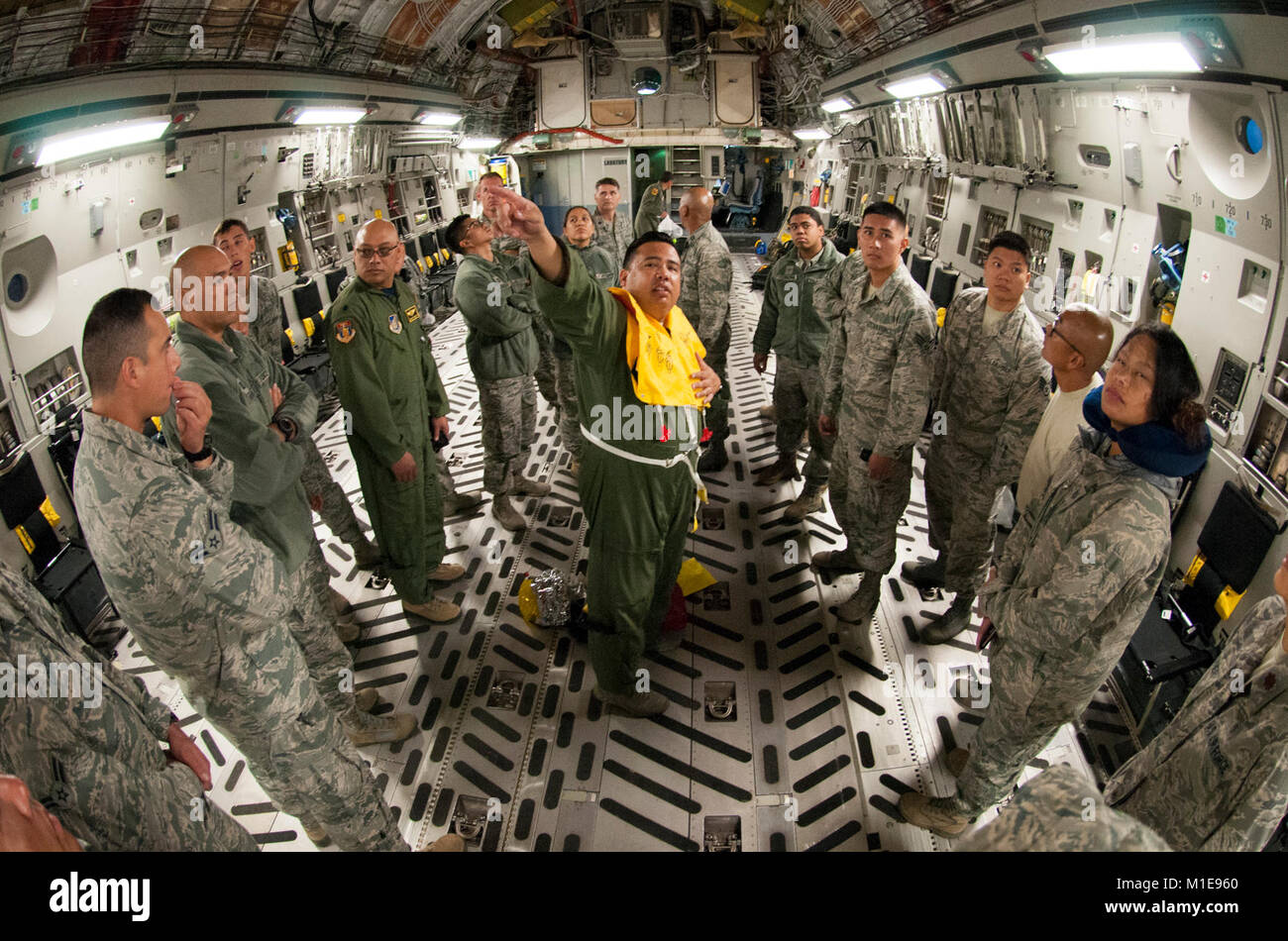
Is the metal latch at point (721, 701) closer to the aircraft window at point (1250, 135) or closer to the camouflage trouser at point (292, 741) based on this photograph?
the camouflage trouser at point (292, 741)

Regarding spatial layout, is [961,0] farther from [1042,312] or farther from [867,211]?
[1042,312]

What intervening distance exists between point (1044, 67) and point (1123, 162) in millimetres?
853

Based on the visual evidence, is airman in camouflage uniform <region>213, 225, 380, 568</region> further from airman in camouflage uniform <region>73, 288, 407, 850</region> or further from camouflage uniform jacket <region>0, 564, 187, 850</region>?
camouflage uniform jacket <region>0, 564, 187, 850</region>

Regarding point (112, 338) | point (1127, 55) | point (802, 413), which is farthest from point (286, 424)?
point (1127, 55)

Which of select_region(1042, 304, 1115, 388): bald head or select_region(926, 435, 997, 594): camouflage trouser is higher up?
select_region(1042, 304, 1115, 388): bald head

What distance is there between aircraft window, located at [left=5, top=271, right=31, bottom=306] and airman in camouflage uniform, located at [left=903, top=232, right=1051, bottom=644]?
Answer: 226 inches

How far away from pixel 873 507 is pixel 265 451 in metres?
3.38

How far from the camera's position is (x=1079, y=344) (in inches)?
119

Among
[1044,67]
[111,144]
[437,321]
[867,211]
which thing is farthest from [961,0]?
[437,321]

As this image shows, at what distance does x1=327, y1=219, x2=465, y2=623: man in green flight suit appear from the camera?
3723 mm

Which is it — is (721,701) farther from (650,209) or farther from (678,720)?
(650,209)

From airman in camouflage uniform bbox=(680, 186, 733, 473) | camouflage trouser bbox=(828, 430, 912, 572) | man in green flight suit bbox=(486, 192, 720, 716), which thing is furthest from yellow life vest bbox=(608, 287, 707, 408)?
airman in camouflage uniform bbox=(680, 186, 733, 473)

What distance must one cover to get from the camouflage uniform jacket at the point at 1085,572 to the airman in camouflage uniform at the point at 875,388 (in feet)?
4.09

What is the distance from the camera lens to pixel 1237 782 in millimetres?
1771
